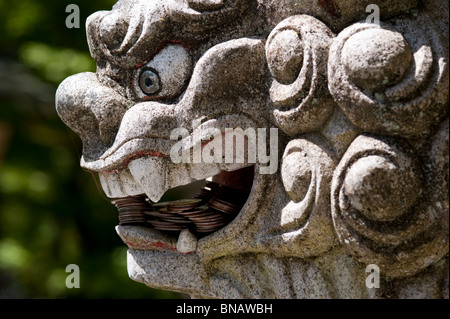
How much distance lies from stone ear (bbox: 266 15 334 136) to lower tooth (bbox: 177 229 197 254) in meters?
0.33

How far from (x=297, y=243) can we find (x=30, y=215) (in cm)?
330

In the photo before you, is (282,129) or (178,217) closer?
(282,129)

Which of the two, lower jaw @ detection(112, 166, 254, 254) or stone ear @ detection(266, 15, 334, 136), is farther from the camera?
lower jaw @ detection(112, 166, 254, 254)

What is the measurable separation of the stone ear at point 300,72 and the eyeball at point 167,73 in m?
0.18

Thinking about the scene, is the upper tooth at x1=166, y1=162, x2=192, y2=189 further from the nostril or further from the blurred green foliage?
the blurred green foliage

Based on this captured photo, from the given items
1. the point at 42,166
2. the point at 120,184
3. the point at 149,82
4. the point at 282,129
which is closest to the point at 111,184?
the point at 120,184

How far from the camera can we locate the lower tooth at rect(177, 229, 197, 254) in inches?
59.3

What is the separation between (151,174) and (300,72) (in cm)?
37

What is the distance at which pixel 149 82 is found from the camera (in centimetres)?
146

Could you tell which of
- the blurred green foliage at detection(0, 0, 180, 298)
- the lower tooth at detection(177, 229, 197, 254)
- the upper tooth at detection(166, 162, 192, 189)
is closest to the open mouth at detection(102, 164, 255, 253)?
the lower tooth at detection(177, 229, 197, 254)

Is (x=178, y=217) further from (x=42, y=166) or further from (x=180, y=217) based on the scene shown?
(x=42, y=166)

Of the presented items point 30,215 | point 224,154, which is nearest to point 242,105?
point 224,154

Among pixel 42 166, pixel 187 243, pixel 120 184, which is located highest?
pixel 42 166

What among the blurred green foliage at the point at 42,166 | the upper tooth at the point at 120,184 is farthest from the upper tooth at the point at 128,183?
the blurred green foliage at the point at 42,166
